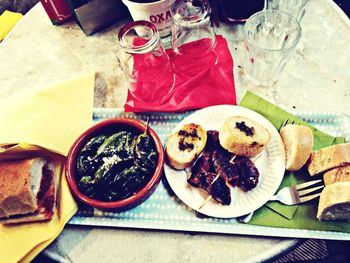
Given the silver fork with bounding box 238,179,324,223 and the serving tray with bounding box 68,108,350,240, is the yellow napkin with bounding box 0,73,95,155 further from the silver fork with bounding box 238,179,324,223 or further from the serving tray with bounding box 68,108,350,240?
the silver fork with bounding box 238,179,324,223

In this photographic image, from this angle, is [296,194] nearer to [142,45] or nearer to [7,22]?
[142,45]

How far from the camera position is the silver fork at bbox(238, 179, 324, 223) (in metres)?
0.75

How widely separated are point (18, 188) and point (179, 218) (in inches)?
15.3

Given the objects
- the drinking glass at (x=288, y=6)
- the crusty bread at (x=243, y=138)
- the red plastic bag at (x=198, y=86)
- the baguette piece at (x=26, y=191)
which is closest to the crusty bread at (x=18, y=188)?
the baguette piece at (x=26, y=191)

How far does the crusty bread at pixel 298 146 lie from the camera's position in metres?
0.77

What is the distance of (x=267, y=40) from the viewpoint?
1.04 metres

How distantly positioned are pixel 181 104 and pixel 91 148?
0.29 meters

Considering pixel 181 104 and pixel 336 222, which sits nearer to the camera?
pixel 336 222

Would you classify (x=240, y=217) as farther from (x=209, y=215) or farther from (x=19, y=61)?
(x=19, y=61)

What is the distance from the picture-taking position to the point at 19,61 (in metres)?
1.19

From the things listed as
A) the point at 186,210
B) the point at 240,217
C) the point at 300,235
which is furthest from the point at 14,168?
the point at 300,235

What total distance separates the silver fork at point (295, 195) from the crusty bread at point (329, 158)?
0.11ft

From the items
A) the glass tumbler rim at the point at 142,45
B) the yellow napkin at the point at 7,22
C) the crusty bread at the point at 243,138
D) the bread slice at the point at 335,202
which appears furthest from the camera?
the yellow napkin at the point at 7,22

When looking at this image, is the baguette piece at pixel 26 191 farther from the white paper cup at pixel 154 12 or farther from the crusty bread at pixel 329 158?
the crusty bread at pixel 329 158
